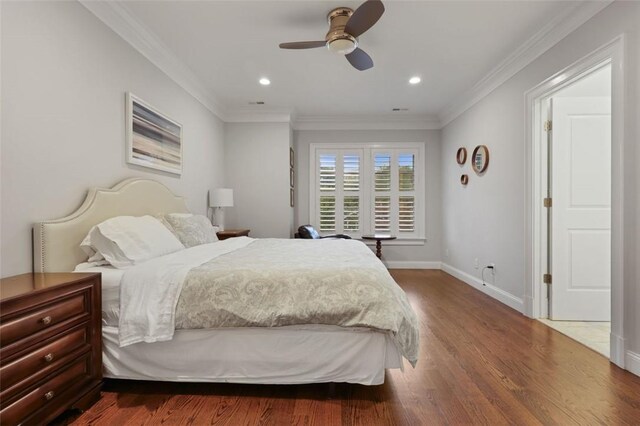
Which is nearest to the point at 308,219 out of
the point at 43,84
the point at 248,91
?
the point at 248,91

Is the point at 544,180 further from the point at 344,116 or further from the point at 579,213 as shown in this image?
the point at 344,116

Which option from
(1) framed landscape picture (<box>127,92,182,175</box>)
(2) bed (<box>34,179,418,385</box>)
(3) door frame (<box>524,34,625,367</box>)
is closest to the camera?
(2) bed (<box>34,179,418,385</box>)

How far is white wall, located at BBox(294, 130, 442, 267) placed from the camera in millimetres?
5594

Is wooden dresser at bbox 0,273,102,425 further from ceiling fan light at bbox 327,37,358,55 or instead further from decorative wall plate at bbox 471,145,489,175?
decorative wall plate at bbox 471,145,489,175

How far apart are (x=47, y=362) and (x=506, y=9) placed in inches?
147

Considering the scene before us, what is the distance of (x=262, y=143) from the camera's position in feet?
16.4

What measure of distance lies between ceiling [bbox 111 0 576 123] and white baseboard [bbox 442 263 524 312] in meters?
2.56

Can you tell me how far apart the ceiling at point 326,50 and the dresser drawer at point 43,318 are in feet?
7.25

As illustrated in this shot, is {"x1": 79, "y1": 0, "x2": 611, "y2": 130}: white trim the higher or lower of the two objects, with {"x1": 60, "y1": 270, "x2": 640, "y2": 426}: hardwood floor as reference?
higher

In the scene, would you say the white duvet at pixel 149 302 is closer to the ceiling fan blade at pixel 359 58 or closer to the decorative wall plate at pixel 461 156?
the ceiling fan blade at pixel 359 58

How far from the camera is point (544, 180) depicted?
303 centimetres

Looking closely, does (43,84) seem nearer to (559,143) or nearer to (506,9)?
(506,9)

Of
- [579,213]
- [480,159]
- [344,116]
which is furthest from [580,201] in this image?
[344,116]

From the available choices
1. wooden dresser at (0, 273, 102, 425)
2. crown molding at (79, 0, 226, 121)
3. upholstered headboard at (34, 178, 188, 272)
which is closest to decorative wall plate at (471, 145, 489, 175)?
crown molding at (79, 0, 226, 121)
